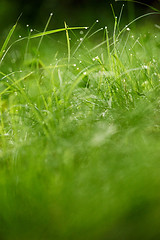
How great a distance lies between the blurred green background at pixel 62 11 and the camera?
4.43m

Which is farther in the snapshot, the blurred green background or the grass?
the blurred green background

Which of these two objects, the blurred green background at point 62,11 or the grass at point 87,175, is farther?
the blurred green background at point 62,11

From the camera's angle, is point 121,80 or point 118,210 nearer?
point 118,210

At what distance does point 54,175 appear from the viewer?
100 centimetres

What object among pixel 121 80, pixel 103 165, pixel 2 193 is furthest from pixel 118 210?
pixel 121 80

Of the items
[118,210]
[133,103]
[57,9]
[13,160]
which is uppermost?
[57,9]

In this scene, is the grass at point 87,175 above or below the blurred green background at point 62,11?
below

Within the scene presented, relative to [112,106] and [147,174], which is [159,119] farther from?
[147,174]

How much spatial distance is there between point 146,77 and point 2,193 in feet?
2.94

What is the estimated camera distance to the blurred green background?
4.43 meters

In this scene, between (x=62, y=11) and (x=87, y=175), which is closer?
(x=87, y=175)

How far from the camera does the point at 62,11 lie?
4.72 meters

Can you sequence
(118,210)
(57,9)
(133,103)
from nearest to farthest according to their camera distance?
(118,210)
(133,103)
(57,9)

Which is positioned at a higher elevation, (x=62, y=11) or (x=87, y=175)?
(x=62, y=11)
